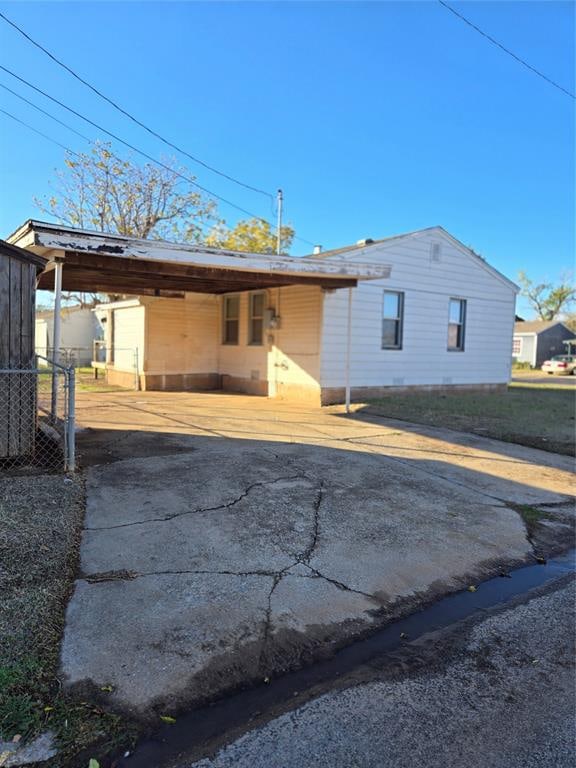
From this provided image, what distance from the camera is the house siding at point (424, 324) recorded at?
37.3 ft

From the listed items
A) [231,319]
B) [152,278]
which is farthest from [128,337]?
[152,278]

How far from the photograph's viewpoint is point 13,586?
2840mm

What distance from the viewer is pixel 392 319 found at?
12.3 metres

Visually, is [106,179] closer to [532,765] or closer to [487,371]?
[487,371]

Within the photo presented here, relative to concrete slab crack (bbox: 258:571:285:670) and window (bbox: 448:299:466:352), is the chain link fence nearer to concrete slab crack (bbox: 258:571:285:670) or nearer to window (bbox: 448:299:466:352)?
concrete slab crack (bbox: 258:571:285:670)

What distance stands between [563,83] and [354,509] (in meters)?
9.82

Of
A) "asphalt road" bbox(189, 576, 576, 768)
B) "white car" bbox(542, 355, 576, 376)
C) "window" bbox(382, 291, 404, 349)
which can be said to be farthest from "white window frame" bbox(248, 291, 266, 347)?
"white car" bbox(542, 355, 576, 376)

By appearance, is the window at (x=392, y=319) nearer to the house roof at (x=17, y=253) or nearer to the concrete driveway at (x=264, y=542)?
the concrete driveway at (x=264, y=542)

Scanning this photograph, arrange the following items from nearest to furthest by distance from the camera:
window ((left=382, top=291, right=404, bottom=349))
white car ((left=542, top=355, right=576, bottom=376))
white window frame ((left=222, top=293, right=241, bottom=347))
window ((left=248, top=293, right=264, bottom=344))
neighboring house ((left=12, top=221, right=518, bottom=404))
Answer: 1. neighboring house ((left=12, top=221, right=518, bottom=404))
2. window ((left=382, top=291, right=404, bottom=349))
3. window ((left=248, top=293, right=264, bottom=344))
4. white window frame ((left=222, top=293, right=241, bottom=347))
5. white car ((left=542, top=355, right=576, bottom=376))

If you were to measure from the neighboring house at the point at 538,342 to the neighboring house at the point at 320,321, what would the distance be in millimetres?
30285

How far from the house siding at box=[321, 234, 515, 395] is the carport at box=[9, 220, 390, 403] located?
39 centimetres

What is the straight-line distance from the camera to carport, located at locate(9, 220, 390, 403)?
21.0ft

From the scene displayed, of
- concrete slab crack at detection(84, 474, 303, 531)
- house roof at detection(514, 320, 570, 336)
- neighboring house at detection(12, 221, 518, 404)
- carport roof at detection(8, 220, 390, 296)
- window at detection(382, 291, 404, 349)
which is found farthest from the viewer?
house roof at detection(514, 320, 570, 336)

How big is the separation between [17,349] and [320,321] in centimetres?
681
